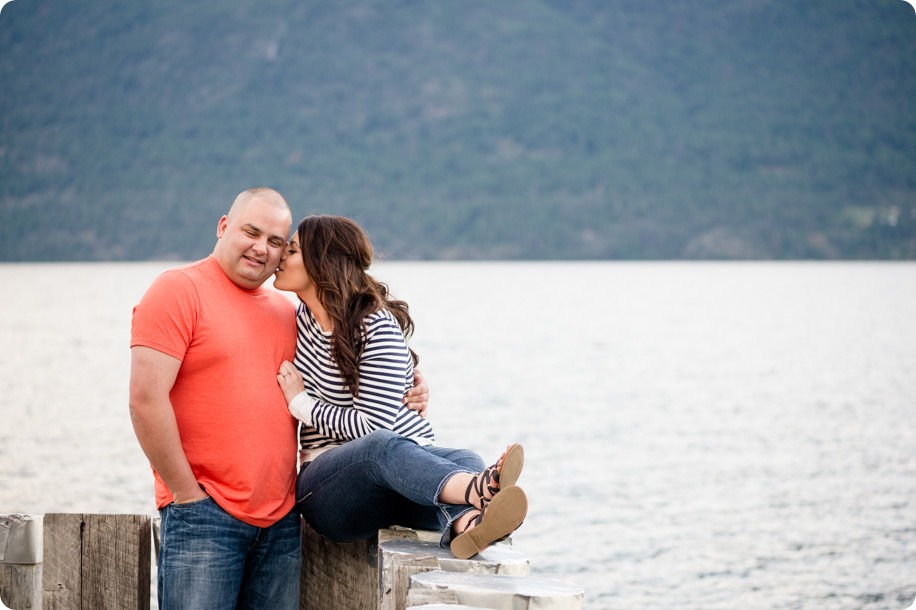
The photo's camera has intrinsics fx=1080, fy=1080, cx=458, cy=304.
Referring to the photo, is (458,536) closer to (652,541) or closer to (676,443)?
(652,541)

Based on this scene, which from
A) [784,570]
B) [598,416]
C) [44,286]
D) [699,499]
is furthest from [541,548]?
[44,286]

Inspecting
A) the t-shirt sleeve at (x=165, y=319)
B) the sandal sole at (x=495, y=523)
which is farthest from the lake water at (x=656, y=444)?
the t-shirt sleeve at (x=165, y=319)

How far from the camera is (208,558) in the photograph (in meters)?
4.04

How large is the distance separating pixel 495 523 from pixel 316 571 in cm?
117

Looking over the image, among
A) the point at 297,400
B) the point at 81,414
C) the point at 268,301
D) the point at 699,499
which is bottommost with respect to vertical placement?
the point at 81,414

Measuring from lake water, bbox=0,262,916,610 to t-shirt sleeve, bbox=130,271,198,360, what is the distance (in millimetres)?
10137

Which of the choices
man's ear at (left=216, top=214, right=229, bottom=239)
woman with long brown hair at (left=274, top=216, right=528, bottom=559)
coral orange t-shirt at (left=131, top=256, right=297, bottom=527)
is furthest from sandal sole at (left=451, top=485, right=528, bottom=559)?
man's ear at (left=216, top=214, right=229, bottom=239)

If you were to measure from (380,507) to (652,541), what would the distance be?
41.9 ft

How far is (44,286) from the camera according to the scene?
124m

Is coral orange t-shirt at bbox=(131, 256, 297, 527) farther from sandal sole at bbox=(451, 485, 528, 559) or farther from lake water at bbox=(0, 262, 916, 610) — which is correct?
lake water at bbox=(0, 262, 916, 610)

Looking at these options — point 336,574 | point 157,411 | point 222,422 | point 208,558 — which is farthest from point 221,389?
point 336,574

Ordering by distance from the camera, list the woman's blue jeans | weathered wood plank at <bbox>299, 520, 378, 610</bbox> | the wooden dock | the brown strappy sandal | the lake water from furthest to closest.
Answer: the lake water
weathered wood plank at <bbox>299, 520, 378, 610</bbox>
the woman's blue jeans
the brown strappy sandal
the wooden dock

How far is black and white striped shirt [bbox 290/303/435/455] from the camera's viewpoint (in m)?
4.55

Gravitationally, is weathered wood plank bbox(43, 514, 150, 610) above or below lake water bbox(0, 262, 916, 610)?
above
